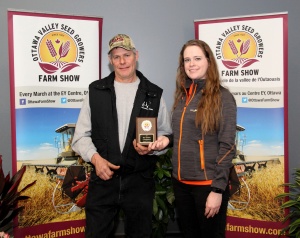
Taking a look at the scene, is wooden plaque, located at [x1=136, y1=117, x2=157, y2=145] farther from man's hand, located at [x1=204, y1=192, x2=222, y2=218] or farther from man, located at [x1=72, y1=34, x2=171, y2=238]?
man's hand, located at [x1=204, y1=192, x2=222, y2=218]

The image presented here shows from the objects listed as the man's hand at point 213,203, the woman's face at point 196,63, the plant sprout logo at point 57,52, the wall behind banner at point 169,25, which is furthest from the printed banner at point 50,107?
the man's hand at point 213,203

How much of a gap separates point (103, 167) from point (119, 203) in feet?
0.98

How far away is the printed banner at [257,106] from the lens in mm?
2990

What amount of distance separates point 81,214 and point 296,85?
2548 mm

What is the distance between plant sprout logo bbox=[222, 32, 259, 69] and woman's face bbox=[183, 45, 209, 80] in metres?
1.12

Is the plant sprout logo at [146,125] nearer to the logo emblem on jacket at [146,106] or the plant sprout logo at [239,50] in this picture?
the logo emblem on jacket at [146,106]

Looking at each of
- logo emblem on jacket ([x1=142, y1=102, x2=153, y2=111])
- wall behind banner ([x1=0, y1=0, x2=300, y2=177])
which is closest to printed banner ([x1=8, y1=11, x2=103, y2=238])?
wall behind banner ([x1=0, y1=0, x2=300, y2=177])

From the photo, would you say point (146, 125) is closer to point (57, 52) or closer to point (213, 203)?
point (213, 203)

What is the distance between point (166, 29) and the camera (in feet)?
11.8

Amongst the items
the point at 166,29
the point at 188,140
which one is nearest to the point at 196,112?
the point at 188,140

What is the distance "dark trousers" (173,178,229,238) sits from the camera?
196cm

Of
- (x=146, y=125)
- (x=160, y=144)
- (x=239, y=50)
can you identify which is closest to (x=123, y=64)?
(x=146, y=125)

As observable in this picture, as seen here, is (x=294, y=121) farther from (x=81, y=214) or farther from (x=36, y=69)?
(x=36, y=69)

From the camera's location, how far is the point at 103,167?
81.7 inches
